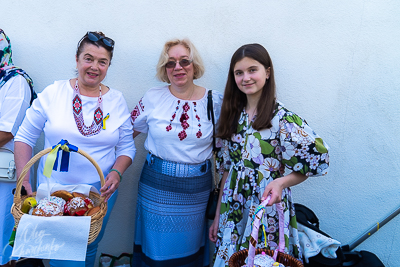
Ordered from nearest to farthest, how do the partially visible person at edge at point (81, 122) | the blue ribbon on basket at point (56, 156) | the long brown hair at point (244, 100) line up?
the blue ribbon on basket at point (56, 156) < the long brown hair at point (244, 100) < the partially visible person at edge at point (81, 122)

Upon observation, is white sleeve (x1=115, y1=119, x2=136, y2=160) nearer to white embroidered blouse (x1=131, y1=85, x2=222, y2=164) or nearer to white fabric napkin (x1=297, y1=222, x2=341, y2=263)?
white embroidered blouse (x1=131, y1=85, x2=222, y2=164)

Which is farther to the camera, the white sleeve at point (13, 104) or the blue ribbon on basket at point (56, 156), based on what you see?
the white sleeve at point (13, 104)

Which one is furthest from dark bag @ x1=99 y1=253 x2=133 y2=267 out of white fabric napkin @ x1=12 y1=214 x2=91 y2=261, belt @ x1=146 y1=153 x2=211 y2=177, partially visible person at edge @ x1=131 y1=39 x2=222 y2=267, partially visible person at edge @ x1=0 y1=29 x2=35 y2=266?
white fabric napkin @ x1=12 y1=214 x2=91 y2=261

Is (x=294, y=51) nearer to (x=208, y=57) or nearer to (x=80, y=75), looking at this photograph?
(x=208, y=57)

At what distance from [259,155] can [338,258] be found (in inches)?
39.4

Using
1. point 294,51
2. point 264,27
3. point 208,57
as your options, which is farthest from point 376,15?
point 208,57

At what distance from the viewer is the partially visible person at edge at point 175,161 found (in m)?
2.51

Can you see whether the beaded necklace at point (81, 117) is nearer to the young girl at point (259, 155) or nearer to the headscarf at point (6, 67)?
the headscarf at point (6, 67)

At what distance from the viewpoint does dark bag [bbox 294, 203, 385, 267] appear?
7.37 ft

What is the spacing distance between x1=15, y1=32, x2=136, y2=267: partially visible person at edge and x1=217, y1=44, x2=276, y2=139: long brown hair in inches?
34.5

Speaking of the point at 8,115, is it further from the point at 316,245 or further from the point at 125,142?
the point at 316,245

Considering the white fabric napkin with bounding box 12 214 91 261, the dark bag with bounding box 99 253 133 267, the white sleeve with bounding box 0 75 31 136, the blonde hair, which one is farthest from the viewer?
the dark bag with bounding box 99 253 133 267

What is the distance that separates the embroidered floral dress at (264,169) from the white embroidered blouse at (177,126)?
31 centimetres

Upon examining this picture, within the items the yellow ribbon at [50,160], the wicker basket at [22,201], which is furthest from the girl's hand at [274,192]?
the yellow ribbon at [50,160]
